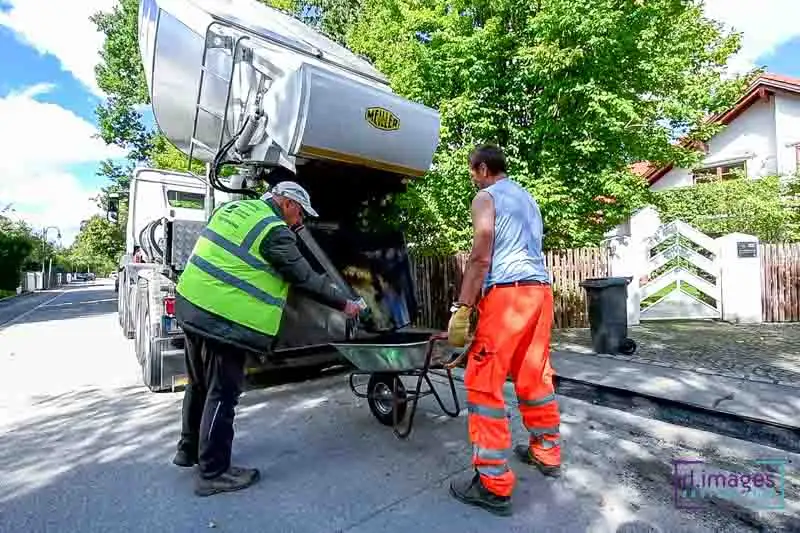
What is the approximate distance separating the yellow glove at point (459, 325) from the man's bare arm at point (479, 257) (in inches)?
1.9

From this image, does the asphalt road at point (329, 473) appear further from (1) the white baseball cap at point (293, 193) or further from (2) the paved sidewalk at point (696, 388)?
(1) the white baseball cap at point (293, 193)

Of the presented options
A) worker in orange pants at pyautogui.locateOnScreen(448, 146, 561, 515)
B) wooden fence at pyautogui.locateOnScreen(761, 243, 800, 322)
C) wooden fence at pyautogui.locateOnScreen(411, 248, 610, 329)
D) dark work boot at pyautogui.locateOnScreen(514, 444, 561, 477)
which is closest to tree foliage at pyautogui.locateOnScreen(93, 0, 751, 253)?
wooden fence at pyautogui.locateOnScreen(411, 248, 610, 329)

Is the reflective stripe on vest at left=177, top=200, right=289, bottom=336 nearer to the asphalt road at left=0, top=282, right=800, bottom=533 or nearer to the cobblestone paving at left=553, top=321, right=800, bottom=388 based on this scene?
the asphalt road at left=0, top=282, right=800, bottom=533

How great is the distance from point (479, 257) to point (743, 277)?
26.3 ft

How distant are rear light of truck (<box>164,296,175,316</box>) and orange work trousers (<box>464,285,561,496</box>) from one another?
10.5 feet

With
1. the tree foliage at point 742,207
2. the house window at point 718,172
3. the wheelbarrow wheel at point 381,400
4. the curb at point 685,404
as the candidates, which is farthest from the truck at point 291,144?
the house window at point 718,172

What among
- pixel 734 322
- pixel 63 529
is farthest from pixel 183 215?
pixel 734 322

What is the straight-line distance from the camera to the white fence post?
8500 millimetres

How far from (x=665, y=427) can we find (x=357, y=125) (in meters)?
3.35

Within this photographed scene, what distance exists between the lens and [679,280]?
8820 millimetres

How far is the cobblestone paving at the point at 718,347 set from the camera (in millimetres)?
5309

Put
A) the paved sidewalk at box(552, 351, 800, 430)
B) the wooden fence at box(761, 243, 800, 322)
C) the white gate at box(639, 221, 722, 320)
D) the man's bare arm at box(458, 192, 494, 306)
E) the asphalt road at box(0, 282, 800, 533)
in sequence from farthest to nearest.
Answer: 1. the white gate at box(639, 221, 722, 320)
2. the wooden fence at box(761, 243, 800, 322)
3. the paved sidewalk at box(552, 351, 800, 430)
4. the man's bare arm at box(458, 192, 494, 306)
5. the asphalt road at box(0, 282, 800, 533)

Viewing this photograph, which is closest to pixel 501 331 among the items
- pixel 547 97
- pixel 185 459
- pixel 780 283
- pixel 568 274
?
pixel 185 459

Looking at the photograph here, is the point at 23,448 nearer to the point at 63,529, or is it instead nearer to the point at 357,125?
the point at 63,529
